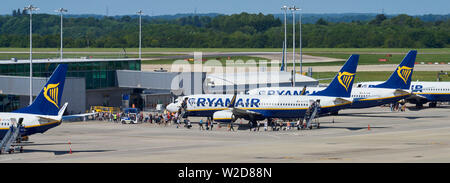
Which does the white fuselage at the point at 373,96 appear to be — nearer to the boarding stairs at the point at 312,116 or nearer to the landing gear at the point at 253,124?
the boarding stairs at the point at 312,116

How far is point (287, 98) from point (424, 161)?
95.7ft

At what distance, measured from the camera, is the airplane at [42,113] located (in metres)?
54.9

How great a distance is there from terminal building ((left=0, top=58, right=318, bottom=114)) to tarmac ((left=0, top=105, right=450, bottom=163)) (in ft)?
36.5

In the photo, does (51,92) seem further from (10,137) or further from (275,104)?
(275,104)

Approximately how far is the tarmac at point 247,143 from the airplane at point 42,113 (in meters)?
2.11

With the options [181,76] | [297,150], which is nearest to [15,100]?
[181,76]

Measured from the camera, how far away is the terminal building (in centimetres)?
8919

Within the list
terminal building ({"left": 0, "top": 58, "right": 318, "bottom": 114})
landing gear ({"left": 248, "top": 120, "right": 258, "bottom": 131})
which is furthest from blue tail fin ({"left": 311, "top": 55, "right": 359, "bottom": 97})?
terminal building ({"left": 0, "top": 58, "right": 318, "bottom": 114})

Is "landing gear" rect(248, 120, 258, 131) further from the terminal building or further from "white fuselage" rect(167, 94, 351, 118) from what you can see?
the terminal building

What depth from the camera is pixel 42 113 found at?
55.3 meters

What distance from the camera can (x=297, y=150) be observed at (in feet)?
186

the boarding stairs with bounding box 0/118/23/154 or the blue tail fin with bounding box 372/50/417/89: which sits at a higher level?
the blue tail fin with bounding box 372/50/417/89
